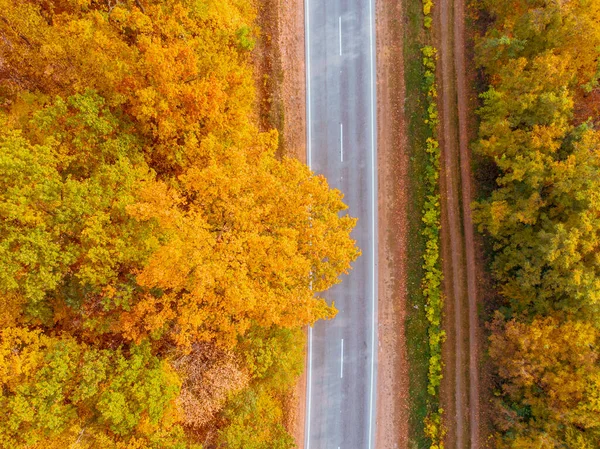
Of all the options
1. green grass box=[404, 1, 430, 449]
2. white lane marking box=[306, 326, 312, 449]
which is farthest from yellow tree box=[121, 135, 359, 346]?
green grass box=[404, 1, 430, 449]

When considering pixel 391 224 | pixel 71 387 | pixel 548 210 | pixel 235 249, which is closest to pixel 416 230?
pixel 391 224

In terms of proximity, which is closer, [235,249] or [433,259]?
[235,249]

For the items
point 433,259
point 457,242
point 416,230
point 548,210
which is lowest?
point 433,259

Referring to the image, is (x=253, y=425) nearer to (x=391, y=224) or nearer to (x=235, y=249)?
(x=235, y=249)

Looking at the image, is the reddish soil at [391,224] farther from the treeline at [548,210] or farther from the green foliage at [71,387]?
the green foliage at [71,387]

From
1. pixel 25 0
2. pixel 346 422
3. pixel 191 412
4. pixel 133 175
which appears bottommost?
pixel 346 422

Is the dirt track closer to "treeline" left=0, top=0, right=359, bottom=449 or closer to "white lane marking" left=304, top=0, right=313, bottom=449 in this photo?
"white lane marking" left=304, top=0, right=313, bottom=449

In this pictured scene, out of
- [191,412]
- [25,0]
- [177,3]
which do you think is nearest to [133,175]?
[177,3]

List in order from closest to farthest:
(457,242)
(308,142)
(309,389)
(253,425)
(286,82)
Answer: (253,425), (286,82), (457,242), (309,389), (308,142)

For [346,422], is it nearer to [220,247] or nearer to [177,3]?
[220,247]
